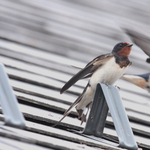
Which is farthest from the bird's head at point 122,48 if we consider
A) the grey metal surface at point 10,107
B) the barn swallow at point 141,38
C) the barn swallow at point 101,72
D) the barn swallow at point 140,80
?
A: the grey metal surface at point 10,107

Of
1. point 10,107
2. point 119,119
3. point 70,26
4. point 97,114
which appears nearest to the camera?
point 10,107

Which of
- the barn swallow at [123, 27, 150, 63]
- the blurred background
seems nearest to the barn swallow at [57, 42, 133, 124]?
the barn swallow at [123, 27, 150, 63]

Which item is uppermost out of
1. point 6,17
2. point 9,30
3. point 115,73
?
point 6,17

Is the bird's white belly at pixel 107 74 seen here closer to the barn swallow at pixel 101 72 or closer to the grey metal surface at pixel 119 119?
the barn swallow at pixel 101 72

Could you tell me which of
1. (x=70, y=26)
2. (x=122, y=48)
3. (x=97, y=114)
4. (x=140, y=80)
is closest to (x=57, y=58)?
(x=140, y=80)

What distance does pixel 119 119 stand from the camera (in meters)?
1.51

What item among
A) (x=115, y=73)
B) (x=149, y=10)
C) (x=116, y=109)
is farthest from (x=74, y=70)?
(x=149, y=10)

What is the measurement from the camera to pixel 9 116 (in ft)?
4.07

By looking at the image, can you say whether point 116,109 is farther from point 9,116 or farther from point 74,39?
point 74,39

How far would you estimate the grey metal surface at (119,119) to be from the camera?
57.9 inches

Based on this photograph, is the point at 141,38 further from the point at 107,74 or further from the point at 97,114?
the point at 97,114

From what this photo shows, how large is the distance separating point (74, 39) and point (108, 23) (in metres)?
0.74

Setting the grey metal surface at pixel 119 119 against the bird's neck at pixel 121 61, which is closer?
the grey metal surface at pixel 119 119

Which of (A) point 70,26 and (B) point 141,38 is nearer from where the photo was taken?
(B) point 141,38
